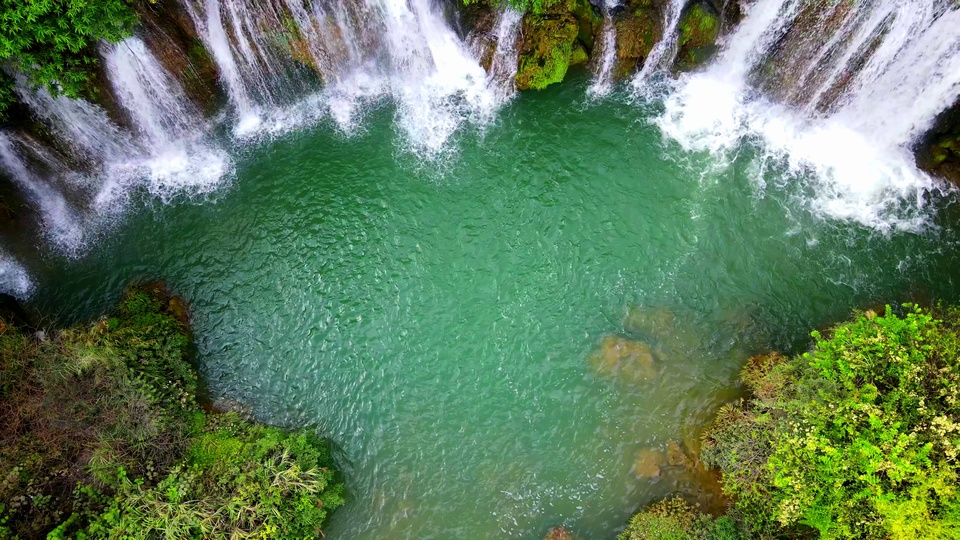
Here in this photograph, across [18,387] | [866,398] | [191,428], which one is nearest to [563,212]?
[866,398]

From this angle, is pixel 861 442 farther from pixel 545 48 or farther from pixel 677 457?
pixel 545 48

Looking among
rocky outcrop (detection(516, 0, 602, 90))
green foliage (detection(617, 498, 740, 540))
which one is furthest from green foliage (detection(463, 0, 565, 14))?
green foliage (detection(617, 498, 740, 540))

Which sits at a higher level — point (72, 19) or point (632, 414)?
point (72, 19)

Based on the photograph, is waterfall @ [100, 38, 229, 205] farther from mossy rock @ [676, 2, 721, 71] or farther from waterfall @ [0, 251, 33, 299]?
mossy rock @ [676, 2, 721, 71]

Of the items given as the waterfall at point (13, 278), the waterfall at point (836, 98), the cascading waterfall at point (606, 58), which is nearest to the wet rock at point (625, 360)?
the waterfall at point (836, 98)

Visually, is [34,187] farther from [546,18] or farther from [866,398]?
[866,398]

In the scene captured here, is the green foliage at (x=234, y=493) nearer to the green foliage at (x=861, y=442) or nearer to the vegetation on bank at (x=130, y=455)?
the vegetation on bank at (x=130, y=455)

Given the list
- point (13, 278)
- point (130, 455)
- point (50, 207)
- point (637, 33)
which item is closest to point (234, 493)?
point (130, 455)
